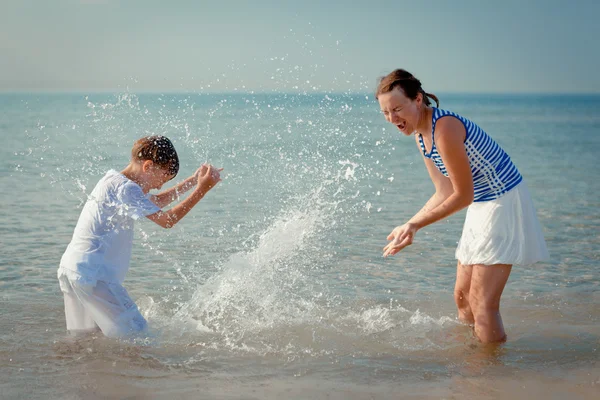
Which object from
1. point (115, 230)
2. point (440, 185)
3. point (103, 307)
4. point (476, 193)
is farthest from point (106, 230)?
point (476, 193)

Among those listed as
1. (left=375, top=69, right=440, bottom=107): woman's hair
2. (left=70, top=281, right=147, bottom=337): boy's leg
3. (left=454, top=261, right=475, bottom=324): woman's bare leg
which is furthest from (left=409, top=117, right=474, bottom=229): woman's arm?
(left=70, top=281, right=147, bottom=337): boy's leg

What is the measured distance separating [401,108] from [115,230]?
6.72ft

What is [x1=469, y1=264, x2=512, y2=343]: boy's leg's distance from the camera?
457cm

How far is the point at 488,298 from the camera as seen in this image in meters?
4.63

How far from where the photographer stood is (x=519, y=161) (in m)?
19.9

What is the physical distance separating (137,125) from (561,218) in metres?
19.8

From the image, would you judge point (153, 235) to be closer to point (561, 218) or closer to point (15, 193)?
point (15, 193)

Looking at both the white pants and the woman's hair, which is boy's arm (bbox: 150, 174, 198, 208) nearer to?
the white pants

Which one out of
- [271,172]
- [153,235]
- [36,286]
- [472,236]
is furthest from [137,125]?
[472,236]

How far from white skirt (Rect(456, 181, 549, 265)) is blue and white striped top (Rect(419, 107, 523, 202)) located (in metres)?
0.06

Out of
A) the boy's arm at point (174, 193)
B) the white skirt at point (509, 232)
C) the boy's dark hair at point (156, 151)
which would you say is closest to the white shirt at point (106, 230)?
the boy's dark hair at point (156, 151)

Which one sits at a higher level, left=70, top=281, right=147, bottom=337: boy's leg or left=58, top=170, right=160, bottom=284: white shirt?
left=58, top=170, right=160, bottom=284: white shirt

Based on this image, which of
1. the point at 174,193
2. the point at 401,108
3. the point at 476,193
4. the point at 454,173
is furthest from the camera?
the point at 174,193

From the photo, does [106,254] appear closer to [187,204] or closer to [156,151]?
[187,204]
